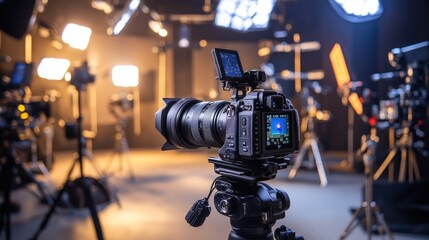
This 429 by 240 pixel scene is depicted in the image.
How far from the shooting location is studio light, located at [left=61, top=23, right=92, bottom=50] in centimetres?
241

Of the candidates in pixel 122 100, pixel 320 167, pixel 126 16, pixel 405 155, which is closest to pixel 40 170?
pixel 122 100

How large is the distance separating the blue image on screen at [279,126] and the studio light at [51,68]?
2.16m

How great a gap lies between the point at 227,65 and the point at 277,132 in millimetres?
258

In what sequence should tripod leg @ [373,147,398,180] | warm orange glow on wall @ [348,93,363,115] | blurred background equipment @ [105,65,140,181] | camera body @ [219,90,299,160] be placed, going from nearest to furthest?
camera body @ [219,90,299,160], warm orange glow on wall @ [348,93,363,115], tripod leg @ [373,147,398,180], blurred background equipment @ [105,65,140,181]

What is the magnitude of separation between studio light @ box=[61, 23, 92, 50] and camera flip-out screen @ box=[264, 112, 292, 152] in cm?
178

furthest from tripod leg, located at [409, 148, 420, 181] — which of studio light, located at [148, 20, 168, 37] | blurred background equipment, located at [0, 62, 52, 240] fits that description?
studio light, located at [148, 20, 168, 37]

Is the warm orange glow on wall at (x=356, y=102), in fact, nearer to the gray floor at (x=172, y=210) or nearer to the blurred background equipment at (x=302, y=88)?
the gray floor at (x=172, y=210)

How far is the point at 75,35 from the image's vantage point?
244 cm

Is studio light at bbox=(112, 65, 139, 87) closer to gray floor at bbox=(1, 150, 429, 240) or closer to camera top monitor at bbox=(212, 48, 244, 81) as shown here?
gray floor at bbox=(1, 150, 429, 240)

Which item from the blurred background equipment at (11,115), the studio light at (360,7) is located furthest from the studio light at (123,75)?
the studio light at (360,7)

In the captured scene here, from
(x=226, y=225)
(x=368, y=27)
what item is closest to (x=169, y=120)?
(x=226, y=225)

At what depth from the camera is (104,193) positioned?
328cm

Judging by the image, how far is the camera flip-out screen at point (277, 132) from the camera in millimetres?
1065

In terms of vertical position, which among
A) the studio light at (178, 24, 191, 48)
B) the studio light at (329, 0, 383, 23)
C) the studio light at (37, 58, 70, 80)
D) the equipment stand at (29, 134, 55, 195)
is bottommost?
the equipment stand at (29, 134, 55, 195)
